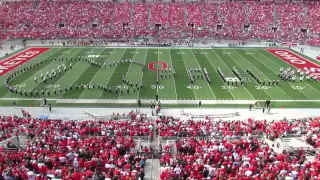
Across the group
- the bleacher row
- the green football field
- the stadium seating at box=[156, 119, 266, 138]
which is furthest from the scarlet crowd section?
the bleacher row

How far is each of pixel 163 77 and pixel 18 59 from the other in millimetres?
19330

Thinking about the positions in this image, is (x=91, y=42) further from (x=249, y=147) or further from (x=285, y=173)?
(x=285, y=173)

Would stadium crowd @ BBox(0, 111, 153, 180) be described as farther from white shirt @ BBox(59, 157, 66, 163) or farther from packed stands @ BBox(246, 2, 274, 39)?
packed stands @ BBox(246, 2, 274, 39)

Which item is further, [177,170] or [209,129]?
[209,129]

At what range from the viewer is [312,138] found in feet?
53.3

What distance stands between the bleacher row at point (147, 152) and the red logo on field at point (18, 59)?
17.3 metres

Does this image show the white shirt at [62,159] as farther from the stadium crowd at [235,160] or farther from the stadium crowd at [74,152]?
the stadium crowd at [235,160]

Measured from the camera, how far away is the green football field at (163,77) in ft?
89.4

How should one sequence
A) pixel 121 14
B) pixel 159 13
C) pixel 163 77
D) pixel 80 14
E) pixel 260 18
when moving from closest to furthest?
pixel 163 77
pixel 260 18
pixel 80 14
pixel 121 14
pixel 159 13

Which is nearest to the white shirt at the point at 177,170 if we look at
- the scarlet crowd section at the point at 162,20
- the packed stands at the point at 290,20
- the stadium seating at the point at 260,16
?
the scarlet crowd section at the point at 162,20

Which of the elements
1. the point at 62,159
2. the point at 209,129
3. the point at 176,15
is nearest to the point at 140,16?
the point at 176,15

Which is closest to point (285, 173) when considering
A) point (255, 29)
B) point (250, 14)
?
point (255, 29)

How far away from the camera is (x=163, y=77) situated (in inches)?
1259

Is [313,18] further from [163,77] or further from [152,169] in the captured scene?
[152,169]
